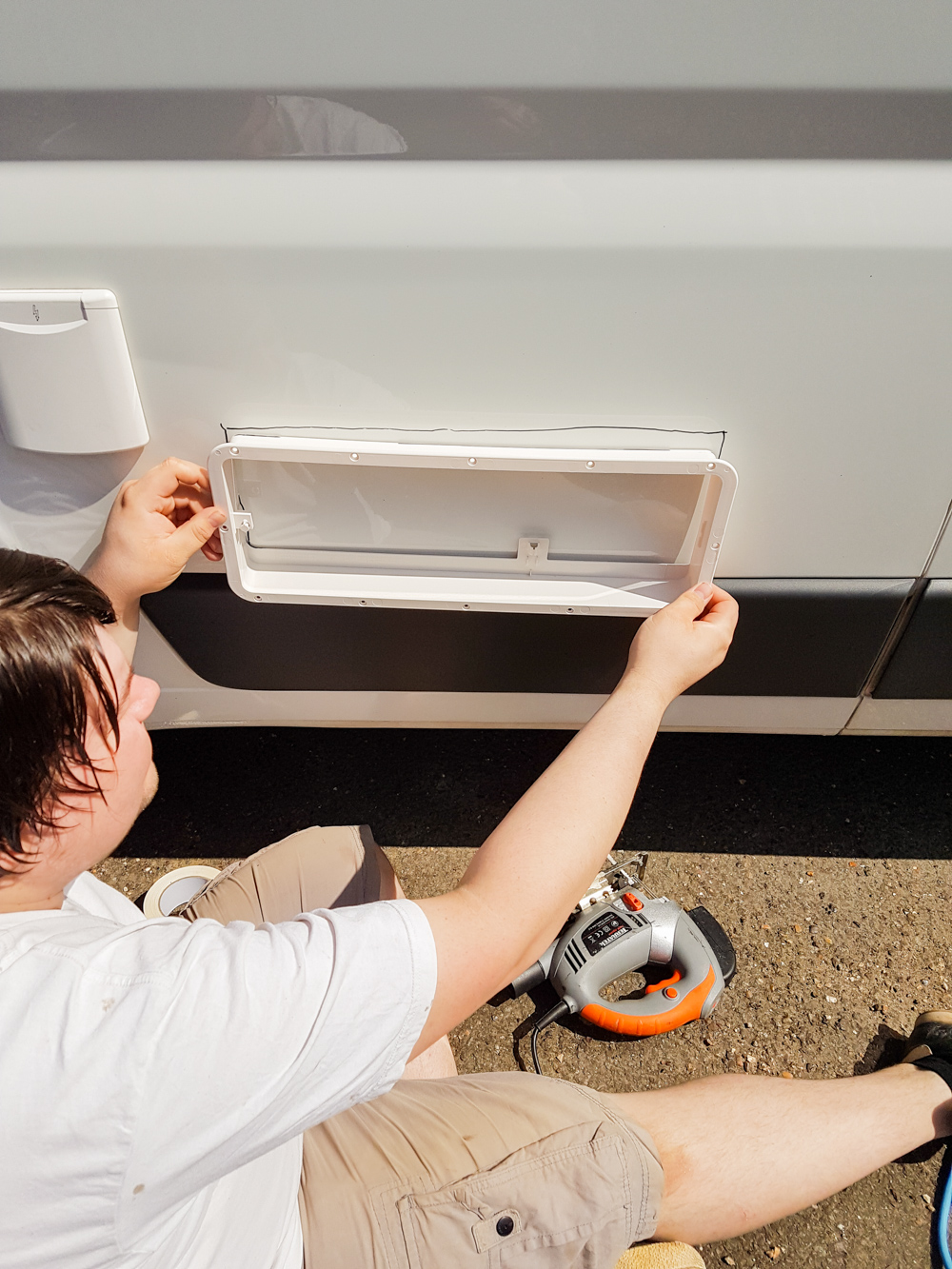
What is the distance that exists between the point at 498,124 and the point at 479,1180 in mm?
1338

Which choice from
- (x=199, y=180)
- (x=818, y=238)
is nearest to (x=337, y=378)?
(x=199, y=180)

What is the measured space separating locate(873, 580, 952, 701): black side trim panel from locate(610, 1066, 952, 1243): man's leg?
676 millimetres

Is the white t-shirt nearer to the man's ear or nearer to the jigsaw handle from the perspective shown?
the man's ear

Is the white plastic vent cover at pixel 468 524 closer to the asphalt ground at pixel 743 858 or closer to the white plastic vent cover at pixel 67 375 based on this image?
the white plastic vent cover at pixel 67 375

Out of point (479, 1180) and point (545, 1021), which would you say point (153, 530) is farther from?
point (545, 1021)

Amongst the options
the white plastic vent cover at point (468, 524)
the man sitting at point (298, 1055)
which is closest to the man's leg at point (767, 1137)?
the man sitting at point (298, 1055)

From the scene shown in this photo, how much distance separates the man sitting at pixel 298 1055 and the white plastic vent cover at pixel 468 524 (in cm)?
10

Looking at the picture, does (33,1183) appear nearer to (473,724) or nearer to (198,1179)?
(198,1179)

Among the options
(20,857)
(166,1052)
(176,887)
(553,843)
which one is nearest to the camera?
Answer: (166,1052)

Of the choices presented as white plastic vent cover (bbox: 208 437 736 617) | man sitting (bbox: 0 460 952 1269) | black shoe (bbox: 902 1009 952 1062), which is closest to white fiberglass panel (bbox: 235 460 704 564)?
white plastic vent cover (bbox: 208 437 736 617)

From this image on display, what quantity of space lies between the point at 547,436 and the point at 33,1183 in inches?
40.9

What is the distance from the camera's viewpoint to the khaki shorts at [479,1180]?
40.6 inches

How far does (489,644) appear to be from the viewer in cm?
147

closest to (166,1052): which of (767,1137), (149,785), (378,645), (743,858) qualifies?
(149,785)
